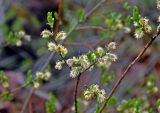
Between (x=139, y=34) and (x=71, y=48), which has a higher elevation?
(x=71, y=48)

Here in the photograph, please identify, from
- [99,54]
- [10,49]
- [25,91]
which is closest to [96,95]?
[99,54]

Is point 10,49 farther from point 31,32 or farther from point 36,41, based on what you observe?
point 31,32

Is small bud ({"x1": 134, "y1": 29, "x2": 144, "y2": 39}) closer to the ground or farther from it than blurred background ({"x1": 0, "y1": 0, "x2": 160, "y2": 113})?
closer to the ground

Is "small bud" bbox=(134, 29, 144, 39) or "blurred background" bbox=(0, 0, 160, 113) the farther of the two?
"blurred background" bbox=(0, 0, 160, 113)

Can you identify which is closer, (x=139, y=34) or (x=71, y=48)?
(x=139, y=34)

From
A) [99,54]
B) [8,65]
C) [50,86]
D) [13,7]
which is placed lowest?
[99,54]

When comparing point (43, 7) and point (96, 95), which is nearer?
point (96, 95)

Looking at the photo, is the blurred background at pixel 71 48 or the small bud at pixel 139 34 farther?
the blurred background at pixel 71 48

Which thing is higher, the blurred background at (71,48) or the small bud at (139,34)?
the blurred background at (71,48)
